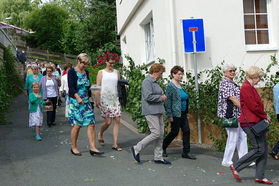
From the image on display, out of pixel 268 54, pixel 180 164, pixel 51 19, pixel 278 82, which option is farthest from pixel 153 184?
pixel 51 19

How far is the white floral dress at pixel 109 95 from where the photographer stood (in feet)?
23.0

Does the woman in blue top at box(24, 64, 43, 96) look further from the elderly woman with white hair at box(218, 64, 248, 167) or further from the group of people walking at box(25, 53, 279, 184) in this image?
the elderly woman with white hair at box(218, 64, 248, 167)

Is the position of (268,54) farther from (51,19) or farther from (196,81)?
(51,19)

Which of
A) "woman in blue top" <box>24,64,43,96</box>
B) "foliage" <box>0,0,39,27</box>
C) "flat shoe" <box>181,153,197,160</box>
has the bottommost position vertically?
"flat shoe" <box>181,153,197,160</box>

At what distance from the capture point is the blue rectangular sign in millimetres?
8093

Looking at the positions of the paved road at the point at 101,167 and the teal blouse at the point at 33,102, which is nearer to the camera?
the paved road at the point at 101,167

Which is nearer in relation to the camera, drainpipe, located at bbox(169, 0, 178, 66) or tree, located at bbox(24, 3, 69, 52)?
drainpipe, located at bbox(169, 0, 178, 66)

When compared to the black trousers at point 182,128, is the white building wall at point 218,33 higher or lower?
higher

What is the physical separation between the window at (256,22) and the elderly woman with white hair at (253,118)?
407cm

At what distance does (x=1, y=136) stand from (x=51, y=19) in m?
44.2

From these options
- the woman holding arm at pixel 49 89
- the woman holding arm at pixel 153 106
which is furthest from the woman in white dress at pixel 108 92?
the woman holding arm at pixel 49 89

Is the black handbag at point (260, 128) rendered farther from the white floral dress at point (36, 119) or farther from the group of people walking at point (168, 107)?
the white floral dress at point (36, 119)

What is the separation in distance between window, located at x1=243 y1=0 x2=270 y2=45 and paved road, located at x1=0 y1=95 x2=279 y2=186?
3.16 m

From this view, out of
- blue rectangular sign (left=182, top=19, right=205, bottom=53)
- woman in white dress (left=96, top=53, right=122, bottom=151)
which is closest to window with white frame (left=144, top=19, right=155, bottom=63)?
blue rectangular sign (left=182, top=19, right=205, bottom=53)
